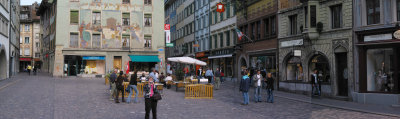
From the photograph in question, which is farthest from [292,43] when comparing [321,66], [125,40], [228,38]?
[125,40]

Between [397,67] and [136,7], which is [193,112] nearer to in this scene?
[397,67]

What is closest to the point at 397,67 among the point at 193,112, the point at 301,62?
the point at 301,62

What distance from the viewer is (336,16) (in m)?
21.1

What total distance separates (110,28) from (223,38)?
1362 cm

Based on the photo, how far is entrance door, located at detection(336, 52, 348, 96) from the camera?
2050 cm

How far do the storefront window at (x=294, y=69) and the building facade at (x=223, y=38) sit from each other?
415 inches

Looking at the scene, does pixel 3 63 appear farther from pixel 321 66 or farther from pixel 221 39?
pixel 321 66

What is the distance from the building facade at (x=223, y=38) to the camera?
Result: 37.8 meters

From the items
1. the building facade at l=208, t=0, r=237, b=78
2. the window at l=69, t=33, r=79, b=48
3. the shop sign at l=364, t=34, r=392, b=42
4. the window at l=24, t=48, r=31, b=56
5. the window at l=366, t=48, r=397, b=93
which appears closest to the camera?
the shop sign at l=364, t=34, r=392, b=42

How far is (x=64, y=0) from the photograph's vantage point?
143 feet

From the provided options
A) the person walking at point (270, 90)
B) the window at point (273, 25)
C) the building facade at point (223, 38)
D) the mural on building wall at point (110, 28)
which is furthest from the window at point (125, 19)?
the person walking at point (270, 90)

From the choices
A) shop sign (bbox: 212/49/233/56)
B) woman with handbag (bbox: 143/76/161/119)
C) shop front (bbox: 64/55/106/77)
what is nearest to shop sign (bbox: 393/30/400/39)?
woman with handbag (bbox: 143/76/161/119)

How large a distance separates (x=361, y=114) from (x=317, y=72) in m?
8.77

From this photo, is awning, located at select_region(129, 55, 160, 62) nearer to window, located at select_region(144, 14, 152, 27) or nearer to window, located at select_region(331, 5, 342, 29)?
window, located at select_region(144, 14, 152, 27)
